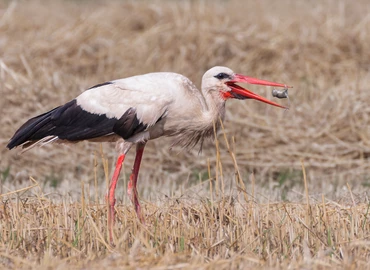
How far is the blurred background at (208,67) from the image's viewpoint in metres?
7.78

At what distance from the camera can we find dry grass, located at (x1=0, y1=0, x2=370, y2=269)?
4516 millimetres

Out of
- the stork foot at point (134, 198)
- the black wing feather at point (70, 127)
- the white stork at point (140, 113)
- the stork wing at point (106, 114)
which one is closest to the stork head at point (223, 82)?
the white stork at point (140, 113)

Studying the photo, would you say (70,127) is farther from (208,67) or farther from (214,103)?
(208,67)

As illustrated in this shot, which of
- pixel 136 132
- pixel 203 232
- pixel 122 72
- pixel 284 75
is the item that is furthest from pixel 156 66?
pixel 203 232

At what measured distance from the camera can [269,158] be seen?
A: 7953 mm

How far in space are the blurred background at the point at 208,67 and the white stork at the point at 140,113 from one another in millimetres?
272

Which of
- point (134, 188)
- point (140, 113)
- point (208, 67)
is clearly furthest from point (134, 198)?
point (208, 67)

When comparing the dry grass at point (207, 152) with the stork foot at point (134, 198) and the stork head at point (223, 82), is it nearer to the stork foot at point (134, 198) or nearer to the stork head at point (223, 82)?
the stork foot at point (134, 198)

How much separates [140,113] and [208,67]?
208 inches

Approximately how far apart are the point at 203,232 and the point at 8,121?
13.0 feet

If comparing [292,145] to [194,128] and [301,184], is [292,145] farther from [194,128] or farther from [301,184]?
[194,128]

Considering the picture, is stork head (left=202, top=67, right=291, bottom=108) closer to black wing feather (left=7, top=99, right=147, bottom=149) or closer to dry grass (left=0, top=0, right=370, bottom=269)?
dry grass (left=0, top=0, right=370, bottom=269)

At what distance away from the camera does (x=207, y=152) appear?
8.11 m

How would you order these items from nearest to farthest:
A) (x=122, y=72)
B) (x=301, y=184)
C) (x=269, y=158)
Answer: (x=301, y=184) < (x=269, y=158) < (x=122, y=72)
